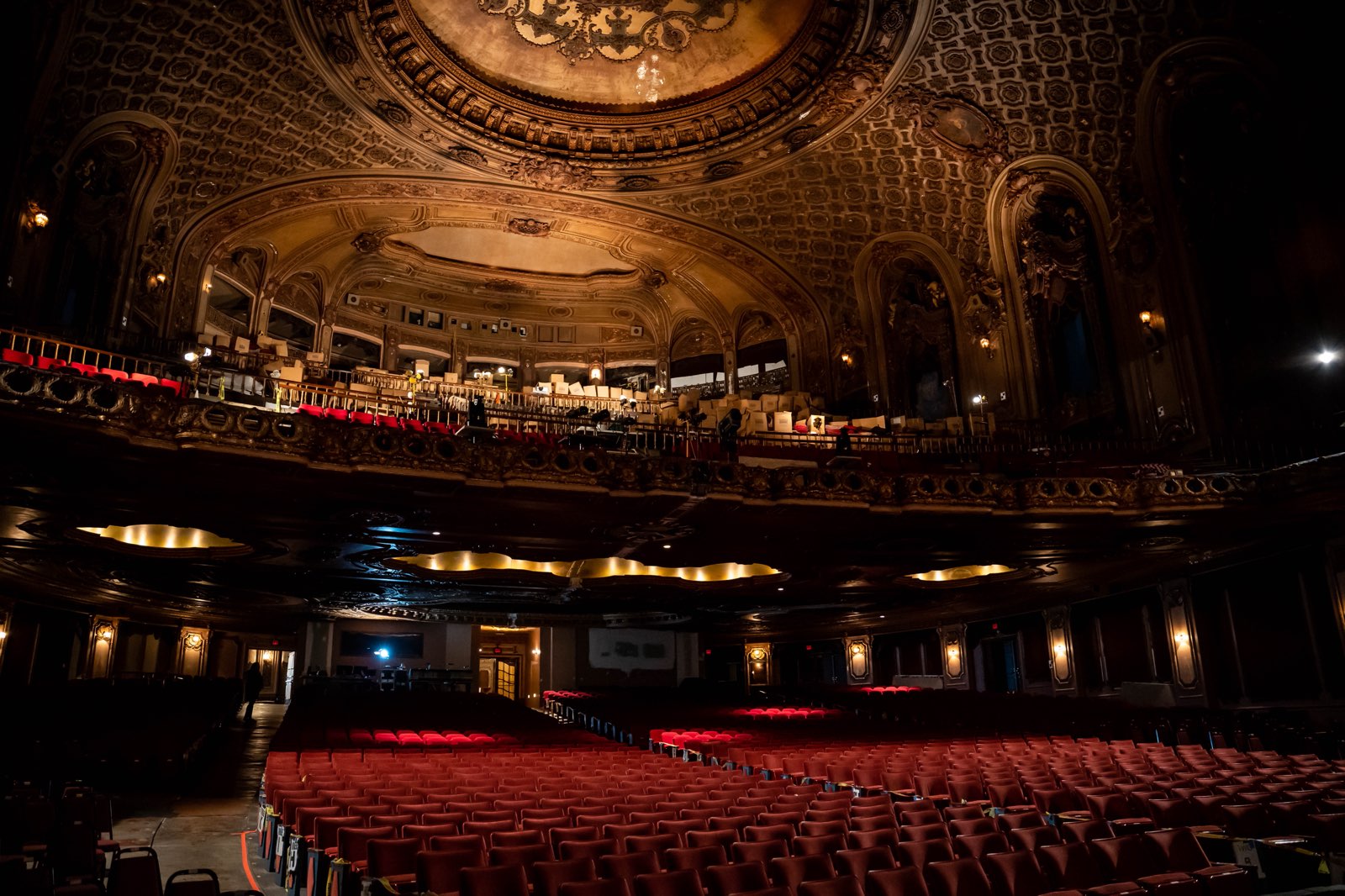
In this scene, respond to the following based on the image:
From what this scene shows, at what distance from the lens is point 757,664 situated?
3312cm

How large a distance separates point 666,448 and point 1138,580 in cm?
1123

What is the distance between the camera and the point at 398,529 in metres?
14.6

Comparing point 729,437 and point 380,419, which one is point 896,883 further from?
point 380,419

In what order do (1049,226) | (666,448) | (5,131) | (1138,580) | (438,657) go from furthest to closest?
1. (438,657)
2. (1049,226)
3. (1138,580)
4. (666,448)
5. (5,131)

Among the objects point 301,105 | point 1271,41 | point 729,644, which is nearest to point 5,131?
point 301,105

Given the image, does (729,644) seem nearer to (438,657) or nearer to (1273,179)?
(438,657)

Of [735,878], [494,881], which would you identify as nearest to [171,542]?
[494,881]

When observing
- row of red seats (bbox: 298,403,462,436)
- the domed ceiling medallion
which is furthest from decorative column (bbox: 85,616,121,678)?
the domed ceiling medallion

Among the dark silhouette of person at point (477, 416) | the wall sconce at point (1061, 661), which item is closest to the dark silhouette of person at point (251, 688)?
the dark silhouette of person at point (477, 416)

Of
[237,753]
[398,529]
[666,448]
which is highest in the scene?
[666,448]

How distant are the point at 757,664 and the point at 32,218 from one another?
26.4 m

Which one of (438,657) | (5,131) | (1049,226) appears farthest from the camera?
(438,657)

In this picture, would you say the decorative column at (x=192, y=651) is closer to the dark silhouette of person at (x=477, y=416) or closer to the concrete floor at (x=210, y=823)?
the concrete floor at (x=210, y=823)

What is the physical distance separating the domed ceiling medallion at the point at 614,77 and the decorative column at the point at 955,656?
1489 cm
